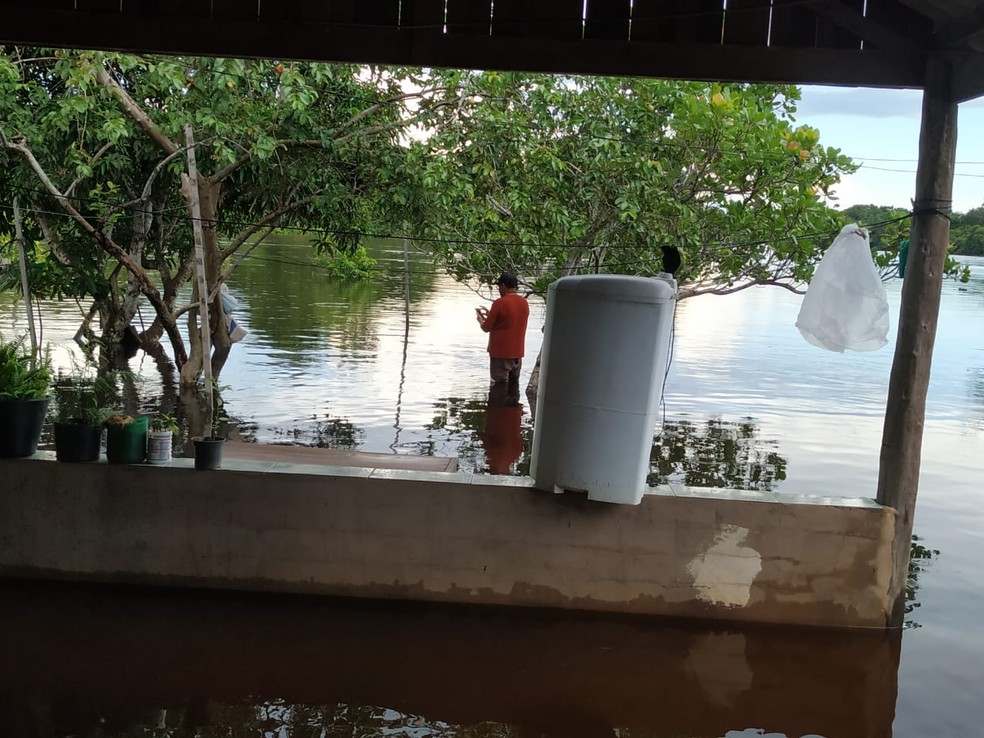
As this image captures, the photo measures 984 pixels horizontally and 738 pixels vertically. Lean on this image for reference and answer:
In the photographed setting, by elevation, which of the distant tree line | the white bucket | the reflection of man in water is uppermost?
the distant tree line

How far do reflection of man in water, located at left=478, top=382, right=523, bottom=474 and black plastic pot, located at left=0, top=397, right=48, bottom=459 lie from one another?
12.8 feet

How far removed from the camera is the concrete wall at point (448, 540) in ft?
14.9

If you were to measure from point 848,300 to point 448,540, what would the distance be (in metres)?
2.45

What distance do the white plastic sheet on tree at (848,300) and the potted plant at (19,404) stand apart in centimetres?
405

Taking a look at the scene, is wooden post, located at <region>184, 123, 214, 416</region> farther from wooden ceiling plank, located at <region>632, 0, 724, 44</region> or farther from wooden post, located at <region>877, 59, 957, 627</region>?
wooden post, located at <region>877, 59, 957, 627</region>

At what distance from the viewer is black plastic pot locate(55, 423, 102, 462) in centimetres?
461

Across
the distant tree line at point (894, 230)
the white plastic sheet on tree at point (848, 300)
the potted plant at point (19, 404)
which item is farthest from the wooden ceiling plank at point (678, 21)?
the distant tree line at point (894, 230)

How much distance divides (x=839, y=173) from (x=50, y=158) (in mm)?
8964

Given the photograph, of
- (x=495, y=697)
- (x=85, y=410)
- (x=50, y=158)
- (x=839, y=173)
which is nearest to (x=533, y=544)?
(x=495, y=697)

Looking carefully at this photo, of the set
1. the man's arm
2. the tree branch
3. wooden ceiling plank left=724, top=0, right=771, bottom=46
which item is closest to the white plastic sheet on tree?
wooden ceiling plank left=724, top=0, right=771, bottom=46

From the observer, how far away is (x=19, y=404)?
15.2 ft

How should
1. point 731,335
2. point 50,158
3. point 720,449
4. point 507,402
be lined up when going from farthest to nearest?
1. point 731,335
2. point 507,402
3. point 50,158
4. point 720,449

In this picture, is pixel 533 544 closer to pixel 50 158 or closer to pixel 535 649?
pixel 535 649

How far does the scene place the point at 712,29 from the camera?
4.41 meters
